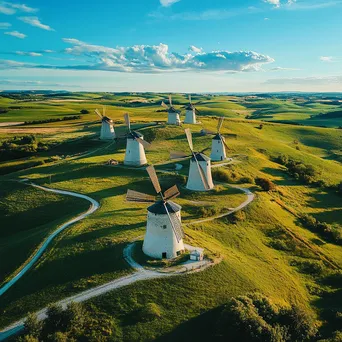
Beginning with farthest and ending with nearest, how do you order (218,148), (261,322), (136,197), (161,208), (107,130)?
(107,130)
(218,148)
(136,197)
(161,208)
(261,322)

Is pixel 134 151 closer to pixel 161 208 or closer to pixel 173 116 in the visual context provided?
pixel 161 208

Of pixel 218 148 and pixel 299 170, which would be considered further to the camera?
pixel 299 170

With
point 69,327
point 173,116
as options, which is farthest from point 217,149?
point 69,327

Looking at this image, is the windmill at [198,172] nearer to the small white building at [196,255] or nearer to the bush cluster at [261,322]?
the small white building at [196,255]

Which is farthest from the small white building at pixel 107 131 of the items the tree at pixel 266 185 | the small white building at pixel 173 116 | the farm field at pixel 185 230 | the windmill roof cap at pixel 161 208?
the windmill roof cap at pixel 161 208

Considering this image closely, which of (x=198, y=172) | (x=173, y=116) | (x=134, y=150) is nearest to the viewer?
(x=198, y=172)

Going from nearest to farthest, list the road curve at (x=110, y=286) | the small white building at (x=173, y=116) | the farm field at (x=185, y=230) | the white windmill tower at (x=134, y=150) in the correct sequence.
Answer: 1. the road curve at (x=110, y=286)
2. the farm field at (x=185, y=230)
3. the white windmill tower at (x=134, y=150)
4. the small white building at (x=173, y=116)

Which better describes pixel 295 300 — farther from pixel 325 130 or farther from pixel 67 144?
pixel 325 130
